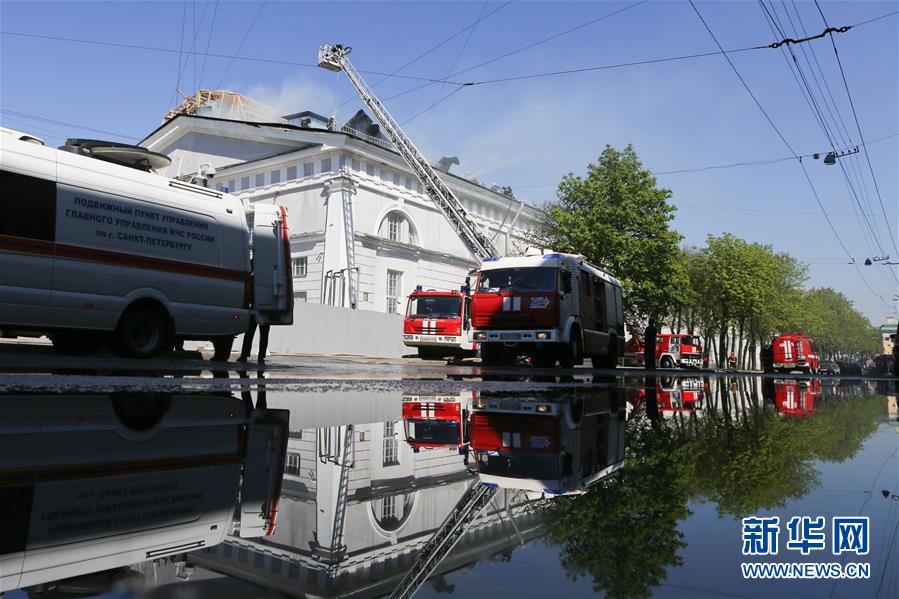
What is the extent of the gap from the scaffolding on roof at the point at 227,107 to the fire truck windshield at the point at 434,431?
4080 centimetres

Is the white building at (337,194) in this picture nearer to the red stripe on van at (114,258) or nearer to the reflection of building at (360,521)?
the red stripe on van at (114,258)

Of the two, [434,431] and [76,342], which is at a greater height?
[76,342]

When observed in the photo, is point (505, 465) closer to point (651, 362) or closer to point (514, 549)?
point (514, 549)

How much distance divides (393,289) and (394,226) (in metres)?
3.42

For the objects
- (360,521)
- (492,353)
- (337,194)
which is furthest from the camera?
(337,194)

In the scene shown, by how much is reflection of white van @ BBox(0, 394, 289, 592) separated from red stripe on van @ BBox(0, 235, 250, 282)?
603 cm

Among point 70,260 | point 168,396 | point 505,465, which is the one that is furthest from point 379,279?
point 505,465

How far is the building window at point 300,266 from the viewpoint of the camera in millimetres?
34750

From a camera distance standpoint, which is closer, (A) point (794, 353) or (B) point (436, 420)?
(B) point (436, 420)

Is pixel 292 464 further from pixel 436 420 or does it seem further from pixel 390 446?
pixel 436 420

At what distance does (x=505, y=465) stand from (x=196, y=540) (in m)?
1.45

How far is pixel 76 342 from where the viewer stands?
34.1 feet

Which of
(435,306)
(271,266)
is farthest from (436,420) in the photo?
(435,306)

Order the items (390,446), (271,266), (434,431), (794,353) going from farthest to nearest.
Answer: (794,353), (271,266), (434,431), (390,446)
